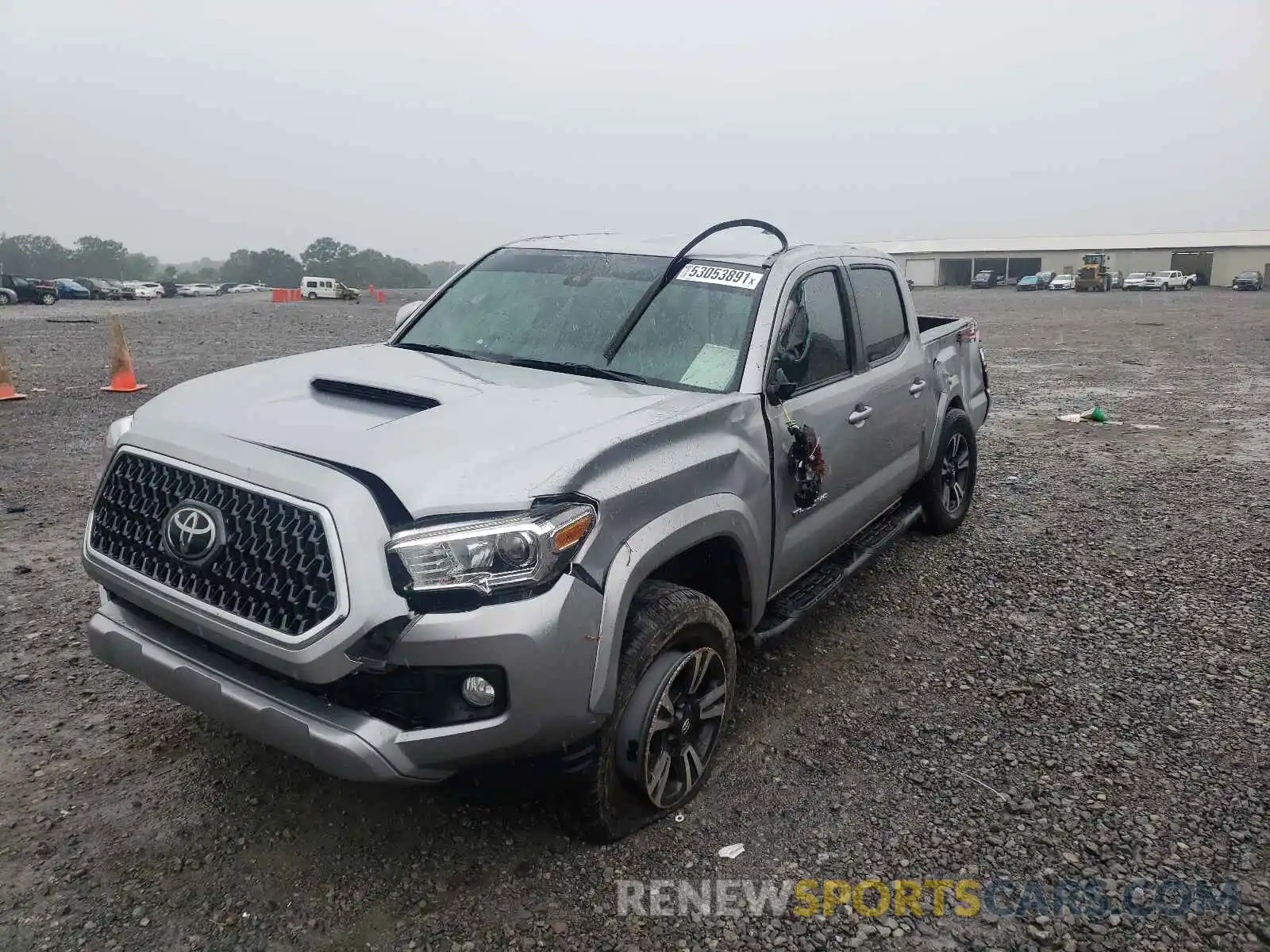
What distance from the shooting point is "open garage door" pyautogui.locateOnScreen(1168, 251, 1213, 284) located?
7125 centimetres

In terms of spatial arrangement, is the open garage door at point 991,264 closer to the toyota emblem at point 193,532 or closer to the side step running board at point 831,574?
the side step running board at point 831,574

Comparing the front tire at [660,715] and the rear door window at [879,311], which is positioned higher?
the rear door window at [879,311]

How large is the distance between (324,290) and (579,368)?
155ft

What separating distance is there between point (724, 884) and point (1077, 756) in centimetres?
154

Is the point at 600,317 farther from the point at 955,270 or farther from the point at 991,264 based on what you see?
the point at 991,264

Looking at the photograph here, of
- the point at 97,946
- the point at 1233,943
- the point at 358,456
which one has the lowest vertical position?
the point at 1233,943

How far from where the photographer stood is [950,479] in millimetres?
→ 5914

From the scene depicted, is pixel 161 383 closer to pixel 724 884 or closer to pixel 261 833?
pixel 261 833

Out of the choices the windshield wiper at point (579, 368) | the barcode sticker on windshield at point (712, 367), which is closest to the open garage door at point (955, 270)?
the barcode sticker on windshield at point (712, 367)

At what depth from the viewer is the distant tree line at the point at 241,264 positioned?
100250 millimetres

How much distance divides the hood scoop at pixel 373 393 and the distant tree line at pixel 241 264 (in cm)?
9651

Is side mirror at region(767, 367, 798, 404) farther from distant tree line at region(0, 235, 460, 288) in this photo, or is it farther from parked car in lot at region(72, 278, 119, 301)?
distant tree line at region(0, 235, 460, 288)

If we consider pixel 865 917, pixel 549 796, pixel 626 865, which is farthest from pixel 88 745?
pixel 865 917

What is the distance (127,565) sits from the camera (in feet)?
9.34
